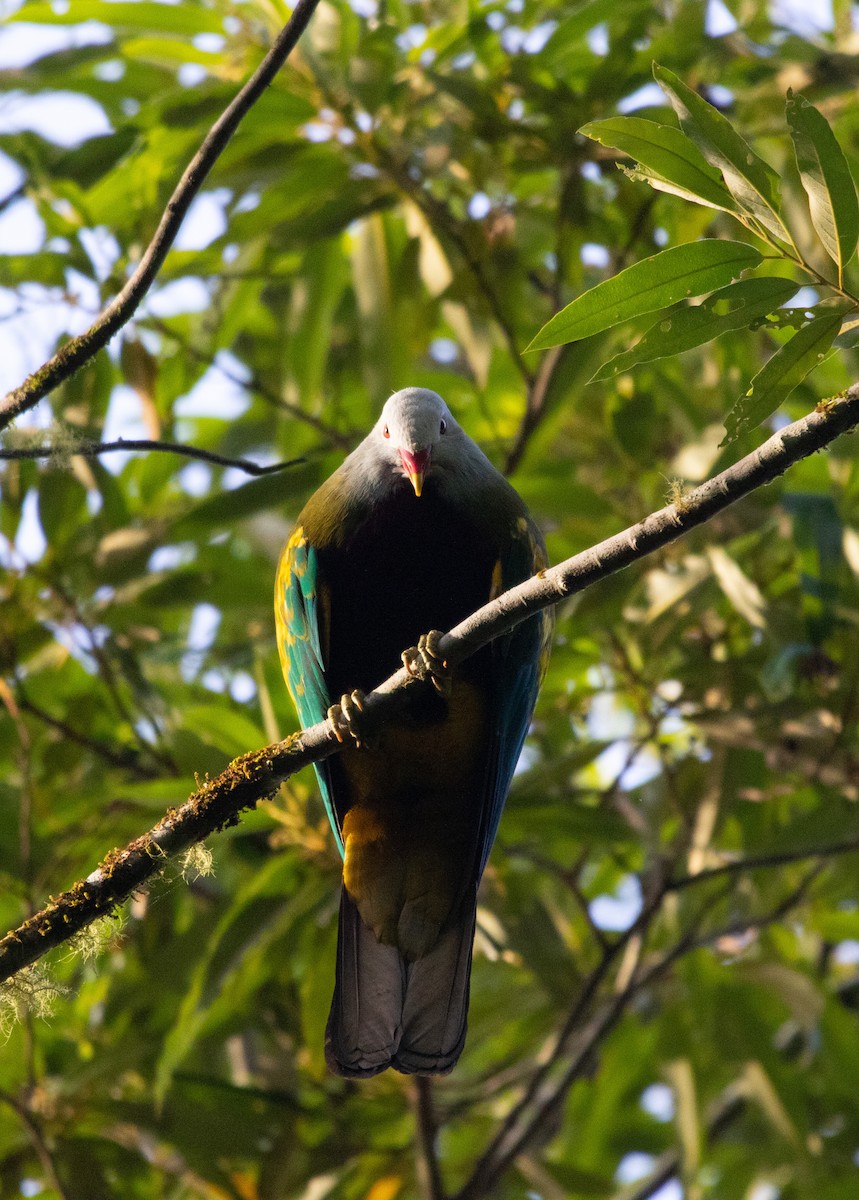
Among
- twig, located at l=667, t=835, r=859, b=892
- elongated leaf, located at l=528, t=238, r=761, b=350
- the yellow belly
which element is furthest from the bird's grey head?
twig, located at l=667, t=835, r=859, b=892

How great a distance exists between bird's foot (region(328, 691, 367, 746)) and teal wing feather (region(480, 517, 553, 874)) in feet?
1.32

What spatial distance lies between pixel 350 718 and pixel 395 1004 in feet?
2.42

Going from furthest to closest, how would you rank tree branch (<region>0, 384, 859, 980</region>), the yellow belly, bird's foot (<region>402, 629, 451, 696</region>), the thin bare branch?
the thin bare branch
the yellow belly
bird's foot (<region>402, 629, 451, 696</region>)
tree branch (<region>0, 384, 859, 980</region>)

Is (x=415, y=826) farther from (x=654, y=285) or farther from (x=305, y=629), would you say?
(x=654, y=285)

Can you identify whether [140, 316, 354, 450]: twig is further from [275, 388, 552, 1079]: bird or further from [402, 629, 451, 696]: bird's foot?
[402, 629, 451, 696]: bird's foot

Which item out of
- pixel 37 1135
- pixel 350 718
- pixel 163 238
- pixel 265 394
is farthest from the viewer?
pixel 265 394

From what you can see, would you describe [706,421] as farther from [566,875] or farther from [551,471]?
[566,875]

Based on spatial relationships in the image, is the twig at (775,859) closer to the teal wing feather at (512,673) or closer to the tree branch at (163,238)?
the teal wing feather at (512,673)

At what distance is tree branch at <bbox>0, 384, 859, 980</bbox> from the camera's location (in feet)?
4.97

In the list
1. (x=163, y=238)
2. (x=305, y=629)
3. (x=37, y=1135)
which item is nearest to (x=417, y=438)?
(x=305, y=629)

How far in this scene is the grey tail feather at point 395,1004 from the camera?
2.53 metres

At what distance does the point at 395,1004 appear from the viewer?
102 inches

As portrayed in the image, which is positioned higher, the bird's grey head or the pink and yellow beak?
the bird's grey head

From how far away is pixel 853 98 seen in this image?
13.4ft
